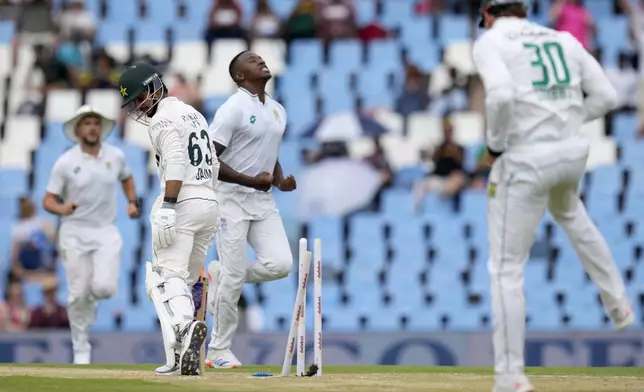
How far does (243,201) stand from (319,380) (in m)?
1.97

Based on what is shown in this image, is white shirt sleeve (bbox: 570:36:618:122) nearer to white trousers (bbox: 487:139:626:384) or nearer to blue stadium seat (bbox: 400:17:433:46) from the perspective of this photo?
white trousers (bbox: 487:139:626:384)

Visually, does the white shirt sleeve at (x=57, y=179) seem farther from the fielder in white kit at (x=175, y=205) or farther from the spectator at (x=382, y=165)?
the spectator at (x=382, y=165)

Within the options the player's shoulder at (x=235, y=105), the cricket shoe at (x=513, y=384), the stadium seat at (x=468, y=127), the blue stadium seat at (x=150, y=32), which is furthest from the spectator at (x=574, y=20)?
the cricket shoe at (x=513, y=384)

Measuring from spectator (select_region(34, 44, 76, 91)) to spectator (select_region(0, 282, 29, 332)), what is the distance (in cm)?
387

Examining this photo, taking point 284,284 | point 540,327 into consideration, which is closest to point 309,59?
point 284,284

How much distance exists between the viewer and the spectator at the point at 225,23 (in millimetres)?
19172

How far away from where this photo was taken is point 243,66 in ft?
32.7

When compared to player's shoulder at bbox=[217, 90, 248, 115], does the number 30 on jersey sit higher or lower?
lower

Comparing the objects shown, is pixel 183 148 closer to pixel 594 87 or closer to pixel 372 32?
pixel 594 87

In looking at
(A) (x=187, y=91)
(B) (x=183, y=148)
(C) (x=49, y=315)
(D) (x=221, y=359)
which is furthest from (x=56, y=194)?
(A) (x=187, y=91)

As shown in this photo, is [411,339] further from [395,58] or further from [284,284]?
[395,58]

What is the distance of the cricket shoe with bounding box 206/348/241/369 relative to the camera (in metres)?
9.86

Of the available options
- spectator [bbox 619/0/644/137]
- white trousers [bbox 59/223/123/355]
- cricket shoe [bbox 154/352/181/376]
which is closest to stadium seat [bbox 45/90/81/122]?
white trousers [bbox 59/223/123/355]

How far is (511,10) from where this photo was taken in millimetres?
7086
